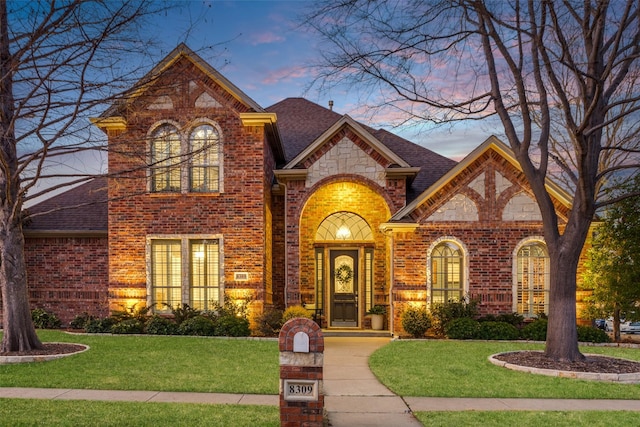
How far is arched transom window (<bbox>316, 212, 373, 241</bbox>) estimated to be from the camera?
59.4ft

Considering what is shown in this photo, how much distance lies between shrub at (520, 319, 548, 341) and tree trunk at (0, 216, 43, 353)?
12.0 m

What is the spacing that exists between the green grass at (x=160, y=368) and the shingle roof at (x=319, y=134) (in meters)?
8.82

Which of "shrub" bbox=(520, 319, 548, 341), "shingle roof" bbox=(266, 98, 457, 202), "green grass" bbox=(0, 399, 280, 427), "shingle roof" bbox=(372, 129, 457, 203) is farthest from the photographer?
"shingle roof" bbox=(266, 98, 457, 202)

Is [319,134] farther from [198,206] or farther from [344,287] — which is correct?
[198,206]

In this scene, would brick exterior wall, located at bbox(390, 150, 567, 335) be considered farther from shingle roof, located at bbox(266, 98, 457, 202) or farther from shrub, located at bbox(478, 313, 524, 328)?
shingle roof, located at bbox(266, 98, 457, 202)

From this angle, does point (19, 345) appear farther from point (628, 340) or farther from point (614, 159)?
point (614, 159)

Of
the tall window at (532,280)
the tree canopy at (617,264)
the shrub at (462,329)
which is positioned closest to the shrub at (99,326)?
the shrub at (462,329)

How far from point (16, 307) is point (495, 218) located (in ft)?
41.1

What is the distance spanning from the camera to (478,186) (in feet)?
49.4

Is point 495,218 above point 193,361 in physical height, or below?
above

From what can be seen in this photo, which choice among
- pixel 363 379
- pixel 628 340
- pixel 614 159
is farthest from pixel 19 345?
pixel 614 159

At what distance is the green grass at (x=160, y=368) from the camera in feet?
26.8

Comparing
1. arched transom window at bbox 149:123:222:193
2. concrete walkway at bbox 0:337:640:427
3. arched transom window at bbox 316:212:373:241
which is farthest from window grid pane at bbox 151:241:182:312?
concrete walkway at bbox 0:337:640:427

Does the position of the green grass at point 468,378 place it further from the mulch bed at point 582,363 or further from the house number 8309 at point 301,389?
the house number 8309 at point 301,389
